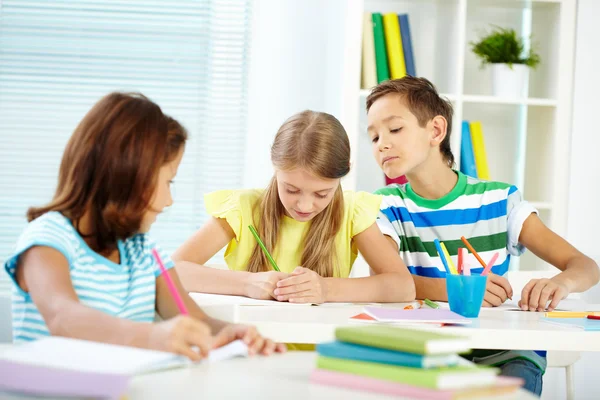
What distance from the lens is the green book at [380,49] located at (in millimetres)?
2814

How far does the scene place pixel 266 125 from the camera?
11.0 feet

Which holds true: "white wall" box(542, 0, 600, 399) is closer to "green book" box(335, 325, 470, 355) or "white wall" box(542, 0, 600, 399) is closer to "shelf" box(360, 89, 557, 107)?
"shelf" box(360, 89, 557, 107)

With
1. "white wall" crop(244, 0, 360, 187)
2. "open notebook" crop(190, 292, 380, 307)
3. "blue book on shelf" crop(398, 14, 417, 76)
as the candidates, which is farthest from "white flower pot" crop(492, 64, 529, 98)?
"open notebook" crop(190, 292, 380, 307)

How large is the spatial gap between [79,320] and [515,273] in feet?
4.75

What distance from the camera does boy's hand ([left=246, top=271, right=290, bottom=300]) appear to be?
5.24ft

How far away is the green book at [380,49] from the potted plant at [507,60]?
0.41 meters

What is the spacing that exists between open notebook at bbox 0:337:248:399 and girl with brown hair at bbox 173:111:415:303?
73 cm

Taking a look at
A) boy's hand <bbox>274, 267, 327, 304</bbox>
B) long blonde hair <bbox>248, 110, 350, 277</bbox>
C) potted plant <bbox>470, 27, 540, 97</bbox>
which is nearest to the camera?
boy's hand <bbox>274, 267, 327, 304</bbox>

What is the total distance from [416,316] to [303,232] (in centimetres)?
74

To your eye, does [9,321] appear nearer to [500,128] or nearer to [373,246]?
[373,246]

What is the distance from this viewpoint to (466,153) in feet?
9.44

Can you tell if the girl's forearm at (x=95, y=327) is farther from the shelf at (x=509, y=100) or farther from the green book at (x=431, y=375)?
the shelf at (x=509, y=100)

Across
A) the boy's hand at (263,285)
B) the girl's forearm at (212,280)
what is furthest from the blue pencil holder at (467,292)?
the girl's forearm at (212,280)

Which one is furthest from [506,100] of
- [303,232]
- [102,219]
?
[102,219]
